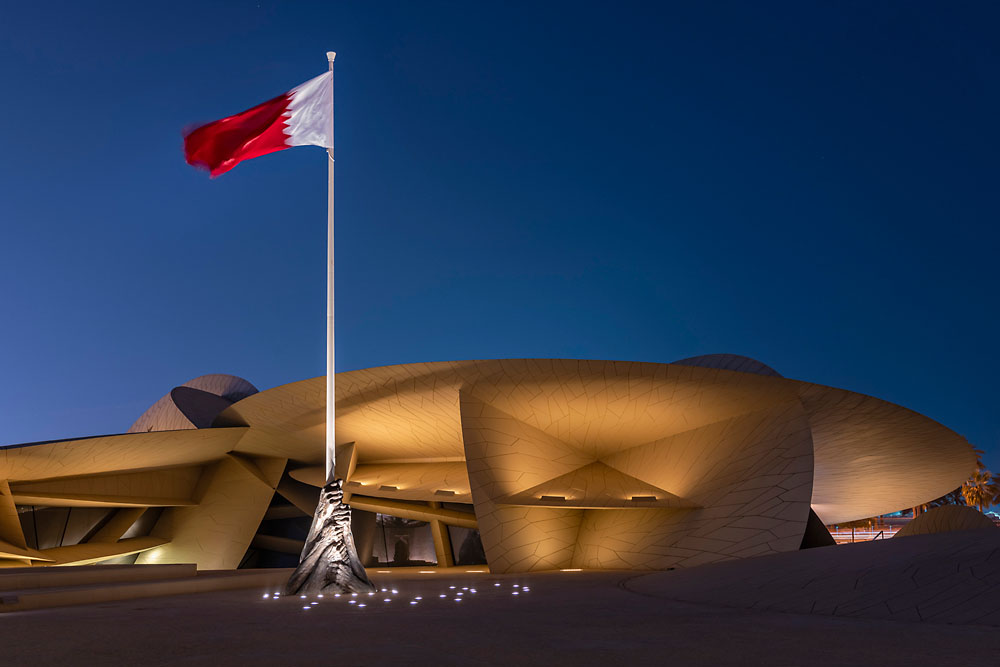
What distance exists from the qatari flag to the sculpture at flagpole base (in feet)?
20.3

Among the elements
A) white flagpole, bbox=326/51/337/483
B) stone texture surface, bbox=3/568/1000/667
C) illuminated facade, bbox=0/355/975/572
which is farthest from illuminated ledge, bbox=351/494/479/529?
stone texture surface, bbox=3/568/1000/667

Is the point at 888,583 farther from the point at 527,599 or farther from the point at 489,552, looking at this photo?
the point at 489,552

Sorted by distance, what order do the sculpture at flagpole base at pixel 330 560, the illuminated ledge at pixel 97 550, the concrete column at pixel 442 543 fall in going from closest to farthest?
the sculpture at flagpole base at pixel 330 560 < the illuminated ledge at pixel 97 550 < the concrete column at pixel 442 543

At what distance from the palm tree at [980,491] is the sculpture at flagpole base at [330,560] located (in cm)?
6517

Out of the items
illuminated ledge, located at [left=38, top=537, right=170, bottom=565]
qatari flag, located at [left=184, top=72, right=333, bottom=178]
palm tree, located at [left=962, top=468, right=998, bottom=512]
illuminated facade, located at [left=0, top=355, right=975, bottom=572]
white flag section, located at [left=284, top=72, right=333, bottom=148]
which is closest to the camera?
qatari flag, located at [left=184, top=72, right=333, bottom=178]

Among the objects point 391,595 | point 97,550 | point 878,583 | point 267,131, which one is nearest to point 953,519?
point 878,583

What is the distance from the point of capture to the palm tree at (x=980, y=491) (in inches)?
2446

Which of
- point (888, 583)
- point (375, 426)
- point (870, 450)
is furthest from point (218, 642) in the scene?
point (870, 450)

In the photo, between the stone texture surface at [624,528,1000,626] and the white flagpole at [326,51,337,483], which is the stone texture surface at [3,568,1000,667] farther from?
the white flagpole at [326,51,337,483]

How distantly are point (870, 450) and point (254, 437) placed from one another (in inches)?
849

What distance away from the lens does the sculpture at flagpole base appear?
1187cm

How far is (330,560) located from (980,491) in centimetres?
6668

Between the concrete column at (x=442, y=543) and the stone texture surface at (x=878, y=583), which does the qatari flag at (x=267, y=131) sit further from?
the concrete column at (x=442, y=543)

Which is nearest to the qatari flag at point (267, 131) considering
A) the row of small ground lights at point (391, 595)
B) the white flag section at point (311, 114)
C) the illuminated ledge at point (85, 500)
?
the white flag section at point (311, 114)
